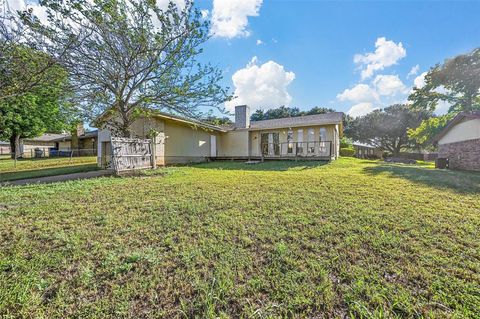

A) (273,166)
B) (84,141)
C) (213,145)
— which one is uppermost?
(84,141)

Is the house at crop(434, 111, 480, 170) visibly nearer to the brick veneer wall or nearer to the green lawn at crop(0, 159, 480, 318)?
the brick veneer wall

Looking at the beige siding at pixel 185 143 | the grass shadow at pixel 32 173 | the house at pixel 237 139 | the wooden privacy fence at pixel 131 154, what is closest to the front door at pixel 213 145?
the house at pixel 237 139

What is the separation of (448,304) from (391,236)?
3.93 ft

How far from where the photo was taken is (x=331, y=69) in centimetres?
1292

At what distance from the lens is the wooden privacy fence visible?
364 inches

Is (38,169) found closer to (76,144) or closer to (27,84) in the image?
(27,84)

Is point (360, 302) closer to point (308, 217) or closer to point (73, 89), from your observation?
point (308, 217)

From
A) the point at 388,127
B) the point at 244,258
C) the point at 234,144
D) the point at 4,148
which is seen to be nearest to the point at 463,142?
the point at 234,144

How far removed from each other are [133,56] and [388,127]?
36785 mm

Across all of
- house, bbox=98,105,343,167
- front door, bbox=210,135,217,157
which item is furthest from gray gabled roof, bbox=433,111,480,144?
front door, bbox=210,135,217,157

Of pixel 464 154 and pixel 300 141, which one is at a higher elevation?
pixel 300 141

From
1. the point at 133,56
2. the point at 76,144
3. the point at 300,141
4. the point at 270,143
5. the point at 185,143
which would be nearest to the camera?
the point at 133,56

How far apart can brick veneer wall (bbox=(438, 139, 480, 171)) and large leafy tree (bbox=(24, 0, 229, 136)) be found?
12.5 meters

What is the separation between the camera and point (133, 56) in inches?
340
